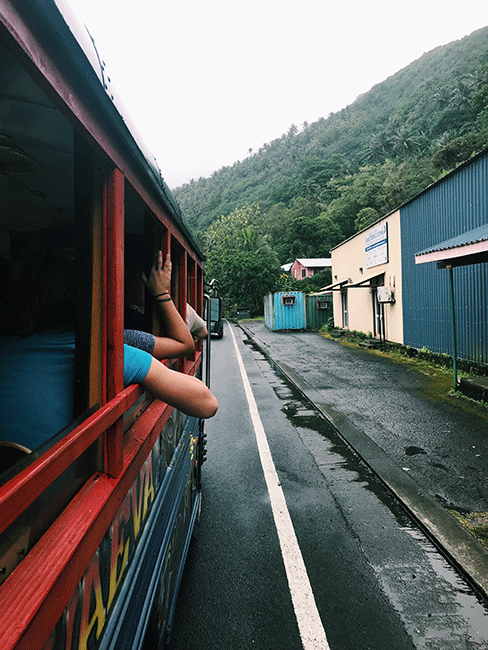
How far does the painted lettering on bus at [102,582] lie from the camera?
0.97 metres

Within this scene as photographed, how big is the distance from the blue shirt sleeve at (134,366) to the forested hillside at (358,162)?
69.1ft

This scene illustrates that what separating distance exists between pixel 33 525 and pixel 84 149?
1.12 meters

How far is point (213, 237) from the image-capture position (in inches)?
2274

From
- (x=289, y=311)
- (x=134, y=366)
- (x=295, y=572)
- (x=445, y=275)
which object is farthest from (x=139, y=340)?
(x=289, y=311)

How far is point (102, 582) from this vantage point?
1191 millimetres

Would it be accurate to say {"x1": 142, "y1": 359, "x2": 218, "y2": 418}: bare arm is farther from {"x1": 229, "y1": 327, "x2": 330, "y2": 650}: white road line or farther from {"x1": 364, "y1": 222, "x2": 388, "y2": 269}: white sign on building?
{"x1": 364, "y1": 222, "x2": 388, "y2": 269}: white sign on building

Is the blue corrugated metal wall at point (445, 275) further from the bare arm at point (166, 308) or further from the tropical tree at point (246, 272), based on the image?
the tropical tree at point (246, 272)

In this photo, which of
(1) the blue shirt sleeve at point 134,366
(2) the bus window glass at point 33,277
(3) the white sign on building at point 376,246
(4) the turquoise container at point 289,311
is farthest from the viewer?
(4) the turquoise container at point 289,311

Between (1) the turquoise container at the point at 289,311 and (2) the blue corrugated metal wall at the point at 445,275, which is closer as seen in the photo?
(2) the blue corrugated metal wall at the point at 445,275

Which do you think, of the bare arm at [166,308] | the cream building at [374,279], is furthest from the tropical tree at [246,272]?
the bare arm at [166,308]

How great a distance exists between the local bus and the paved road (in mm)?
646

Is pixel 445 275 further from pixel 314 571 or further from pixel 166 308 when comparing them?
pixel 166 308

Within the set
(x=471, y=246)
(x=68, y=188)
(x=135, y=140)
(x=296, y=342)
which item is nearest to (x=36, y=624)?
(x=135, y=140)

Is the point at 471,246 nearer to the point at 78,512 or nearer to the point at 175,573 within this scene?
the point at 175,573
